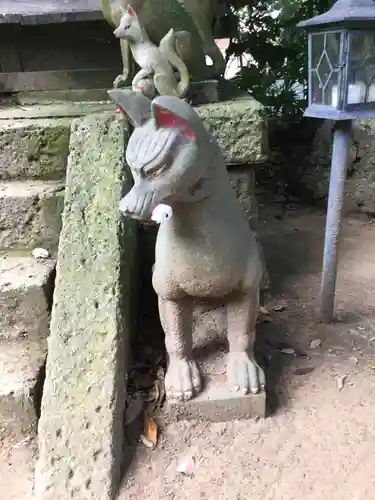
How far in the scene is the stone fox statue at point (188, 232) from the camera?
47.5 inches

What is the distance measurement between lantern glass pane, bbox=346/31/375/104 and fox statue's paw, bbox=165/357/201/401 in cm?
101

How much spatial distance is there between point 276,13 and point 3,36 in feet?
7.16

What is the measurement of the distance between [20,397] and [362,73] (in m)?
1.49

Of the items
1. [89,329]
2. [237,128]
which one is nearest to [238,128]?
[237,128]

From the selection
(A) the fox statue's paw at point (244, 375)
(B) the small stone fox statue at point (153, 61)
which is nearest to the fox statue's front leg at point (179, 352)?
(A) the fox statue's paw at point (244, 375)

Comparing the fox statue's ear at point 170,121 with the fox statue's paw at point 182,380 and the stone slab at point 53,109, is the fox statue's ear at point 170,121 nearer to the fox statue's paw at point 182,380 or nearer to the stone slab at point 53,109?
Result: the fox statue's paw at point 182,380

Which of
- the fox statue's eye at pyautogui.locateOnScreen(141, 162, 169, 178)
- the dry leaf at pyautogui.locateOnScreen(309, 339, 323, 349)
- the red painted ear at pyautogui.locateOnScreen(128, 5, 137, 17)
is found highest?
the red painted ear at pyautogui.locateOnScreen(128, 5, 137, 17)

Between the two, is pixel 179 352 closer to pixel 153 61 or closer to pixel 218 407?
pixel 218 407

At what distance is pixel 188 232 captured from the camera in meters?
1.38

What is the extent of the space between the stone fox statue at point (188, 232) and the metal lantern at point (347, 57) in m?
0.57

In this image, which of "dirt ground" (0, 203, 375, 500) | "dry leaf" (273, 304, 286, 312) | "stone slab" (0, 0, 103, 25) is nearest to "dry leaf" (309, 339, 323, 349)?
"dirt ground" (0, 203, 375, 500)

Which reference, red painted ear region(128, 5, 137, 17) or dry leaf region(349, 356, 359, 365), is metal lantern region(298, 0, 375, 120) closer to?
red painted ear region(128, 5, 137, 17)

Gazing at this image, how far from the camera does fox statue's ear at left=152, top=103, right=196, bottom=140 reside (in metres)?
1.18

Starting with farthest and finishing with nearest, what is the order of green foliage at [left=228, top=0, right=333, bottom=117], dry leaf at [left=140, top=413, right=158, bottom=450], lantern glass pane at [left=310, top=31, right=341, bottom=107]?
green foliage at [left=228, top=0, right=333, bottom=117] < lantern glass pane at [left=310, top=31, right=341, bottom=107] < dry leaf at [left=140, top=413, right=158, bottom=450]
